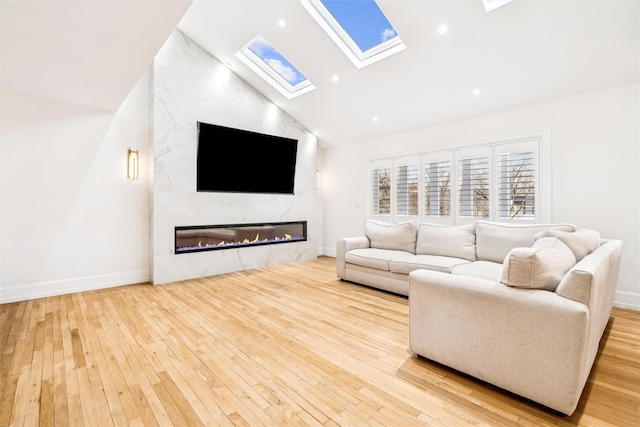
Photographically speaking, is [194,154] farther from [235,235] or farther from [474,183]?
[474,183]

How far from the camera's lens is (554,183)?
379 centimetres

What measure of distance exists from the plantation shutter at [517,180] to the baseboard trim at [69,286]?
18.0 ft

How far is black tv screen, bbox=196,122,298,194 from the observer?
4.81m

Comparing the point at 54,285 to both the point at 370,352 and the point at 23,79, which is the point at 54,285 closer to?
the point at 23,79

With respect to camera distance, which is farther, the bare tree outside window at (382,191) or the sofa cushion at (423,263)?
the bare tree outside window at (382,191)

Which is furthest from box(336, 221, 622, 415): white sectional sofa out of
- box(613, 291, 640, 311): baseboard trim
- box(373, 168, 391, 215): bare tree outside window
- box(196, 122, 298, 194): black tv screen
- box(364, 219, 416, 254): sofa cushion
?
box(196, 122, 298, 194): black tv screen

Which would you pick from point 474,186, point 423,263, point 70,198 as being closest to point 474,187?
point 474,186

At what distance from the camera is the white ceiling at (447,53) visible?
2.87m

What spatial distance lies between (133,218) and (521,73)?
18.4 feet

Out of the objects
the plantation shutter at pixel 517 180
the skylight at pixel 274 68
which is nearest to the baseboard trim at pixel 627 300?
the plantation shutter at pixel 517 180

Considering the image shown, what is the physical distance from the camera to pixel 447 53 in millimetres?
3535

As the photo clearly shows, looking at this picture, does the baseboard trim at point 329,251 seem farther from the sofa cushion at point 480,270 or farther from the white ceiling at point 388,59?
the sofa cushion at point 480,270

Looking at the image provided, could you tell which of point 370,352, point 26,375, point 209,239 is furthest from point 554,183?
point 26,375

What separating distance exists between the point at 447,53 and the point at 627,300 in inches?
140
